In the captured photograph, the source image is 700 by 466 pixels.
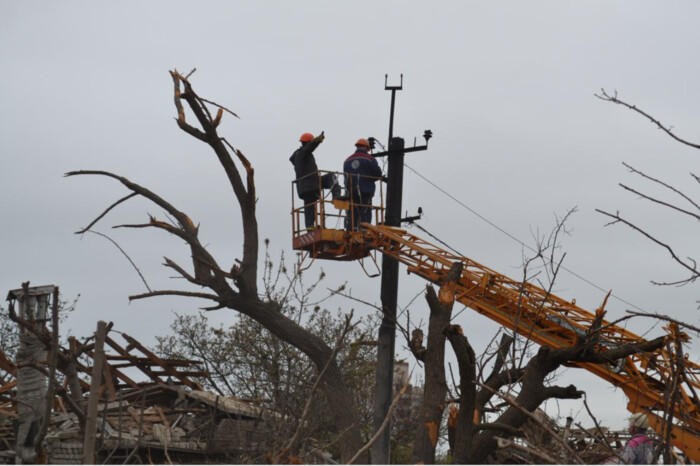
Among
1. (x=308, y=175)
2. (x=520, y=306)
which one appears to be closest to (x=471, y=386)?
(x=520, y=306)

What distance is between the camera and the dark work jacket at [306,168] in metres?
17.1

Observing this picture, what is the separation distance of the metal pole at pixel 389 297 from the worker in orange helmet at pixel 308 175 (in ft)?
4.55

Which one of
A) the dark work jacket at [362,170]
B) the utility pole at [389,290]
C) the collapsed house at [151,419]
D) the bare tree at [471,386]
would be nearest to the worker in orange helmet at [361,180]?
the dark work jacket at [362,170]

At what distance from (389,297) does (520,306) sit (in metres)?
3.11

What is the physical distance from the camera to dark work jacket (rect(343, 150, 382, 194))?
55.8 ft

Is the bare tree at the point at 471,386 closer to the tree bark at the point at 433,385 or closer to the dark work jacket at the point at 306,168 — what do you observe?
the tree bark at the point at 433,385

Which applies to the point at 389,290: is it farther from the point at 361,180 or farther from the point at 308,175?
the point at 308,175

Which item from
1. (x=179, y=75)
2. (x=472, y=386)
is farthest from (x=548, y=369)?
(x=179, y=75)

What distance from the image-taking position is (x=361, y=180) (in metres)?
17.1

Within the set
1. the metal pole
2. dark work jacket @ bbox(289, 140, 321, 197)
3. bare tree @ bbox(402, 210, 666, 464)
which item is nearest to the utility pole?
the metal pole

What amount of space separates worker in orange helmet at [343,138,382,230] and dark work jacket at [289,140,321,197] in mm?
555

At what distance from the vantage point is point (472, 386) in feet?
27.3

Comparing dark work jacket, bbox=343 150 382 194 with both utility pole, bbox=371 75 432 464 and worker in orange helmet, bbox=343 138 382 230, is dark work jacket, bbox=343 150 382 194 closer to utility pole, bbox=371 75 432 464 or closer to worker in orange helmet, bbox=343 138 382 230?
worker in orange helmet, bbox=343 138 382 230

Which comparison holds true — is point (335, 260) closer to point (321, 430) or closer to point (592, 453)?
point (321, 430)
